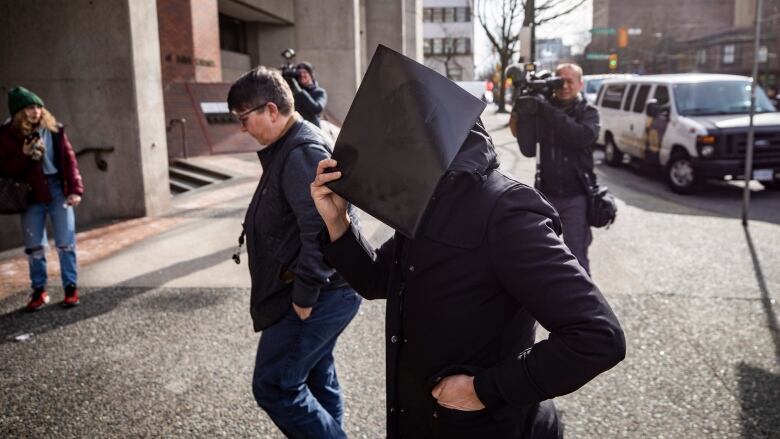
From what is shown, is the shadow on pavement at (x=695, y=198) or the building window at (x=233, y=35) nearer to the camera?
the shadow on pavement at (x=695, y=198)

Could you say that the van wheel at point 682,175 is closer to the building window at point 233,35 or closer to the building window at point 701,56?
the building window at point 233,35

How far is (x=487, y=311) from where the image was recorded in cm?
166

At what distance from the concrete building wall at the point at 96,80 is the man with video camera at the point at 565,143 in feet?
20.7

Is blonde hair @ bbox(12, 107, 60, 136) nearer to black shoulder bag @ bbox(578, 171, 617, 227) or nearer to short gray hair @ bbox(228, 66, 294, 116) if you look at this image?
short gray hair @ bbox(228, 66, 294, 116)

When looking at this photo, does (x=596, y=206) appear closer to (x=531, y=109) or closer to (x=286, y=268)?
(x=531, y=109)

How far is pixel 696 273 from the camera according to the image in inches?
252

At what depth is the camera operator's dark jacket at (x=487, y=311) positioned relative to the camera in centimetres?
148

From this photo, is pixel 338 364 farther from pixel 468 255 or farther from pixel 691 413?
pixel 468 255

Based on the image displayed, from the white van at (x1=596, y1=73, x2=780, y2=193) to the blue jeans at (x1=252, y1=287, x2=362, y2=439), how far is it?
33.4 feet

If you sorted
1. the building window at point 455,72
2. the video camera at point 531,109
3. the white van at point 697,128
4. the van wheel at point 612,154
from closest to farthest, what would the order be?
the video camera at point 531,109, the white van at point 697,128, the van wheel at point 612,154, the building window at point 455,72

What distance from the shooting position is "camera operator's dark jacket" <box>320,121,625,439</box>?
1.48 meters

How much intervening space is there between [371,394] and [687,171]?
377 inches

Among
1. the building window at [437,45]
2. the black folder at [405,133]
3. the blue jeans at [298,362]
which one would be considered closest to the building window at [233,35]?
the blue jeans at [298,362]

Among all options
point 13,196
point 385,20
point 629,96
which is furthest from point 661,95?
point 385,20
